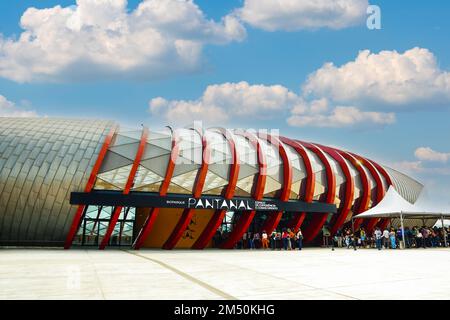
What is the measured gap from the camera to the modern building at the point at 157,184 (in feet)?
74.6

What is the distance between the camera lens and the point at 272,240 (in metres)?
26.2

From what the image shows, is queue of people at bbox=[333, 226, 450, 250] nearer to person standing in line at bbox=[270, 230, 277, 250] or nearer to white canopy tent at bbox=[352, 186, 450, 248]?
white canopy tent at bbox=[352, 186, 450, 248]

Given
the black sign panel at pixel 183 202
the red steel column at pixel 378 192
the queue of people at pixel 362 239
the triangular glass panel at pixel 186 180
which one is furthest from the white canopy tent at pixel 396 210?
the triangular glass panel at pixel 186 180

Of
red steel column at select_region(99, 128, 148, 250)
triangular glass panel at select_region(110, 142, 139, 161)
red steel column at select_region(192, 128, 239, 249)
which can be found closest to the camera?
red steel column at select_region(99, 128, 148, 250)

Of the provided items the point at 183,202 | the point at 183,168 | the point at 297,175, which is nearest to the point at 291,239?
the point at 297,175

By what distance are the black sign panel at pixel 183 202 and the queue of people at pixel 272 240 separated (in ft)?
5.85

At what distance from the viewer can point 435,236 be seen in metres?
27.8

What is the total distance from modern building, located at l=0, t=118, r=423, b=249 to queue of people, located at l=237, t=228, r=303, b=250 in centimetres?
94

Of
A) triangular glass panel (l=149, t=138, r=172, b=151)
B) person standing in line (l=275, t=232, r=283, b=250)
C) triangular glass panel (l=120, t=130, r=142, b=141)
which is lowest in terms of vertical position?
person standing in line (l=275, t=232, r=283, b=250)

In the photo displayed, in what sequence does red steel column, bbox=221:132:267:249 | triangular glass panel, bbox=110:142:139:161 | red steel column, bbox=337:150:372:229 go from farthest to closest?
1. red steel column, bbox=337:150:372:229
2. red steel column, bbox=221:132:267:249
3. triangular glass panel, bbox=110:142:139:161

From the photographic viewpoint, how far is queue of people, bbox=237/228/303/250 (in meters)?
25.5

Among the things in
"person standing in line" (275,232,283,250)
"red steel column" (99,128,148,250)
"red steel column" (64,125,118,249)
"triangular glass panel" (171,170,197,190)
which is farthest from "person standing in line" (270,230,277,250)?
"red steel column" (64,125,118,249)
